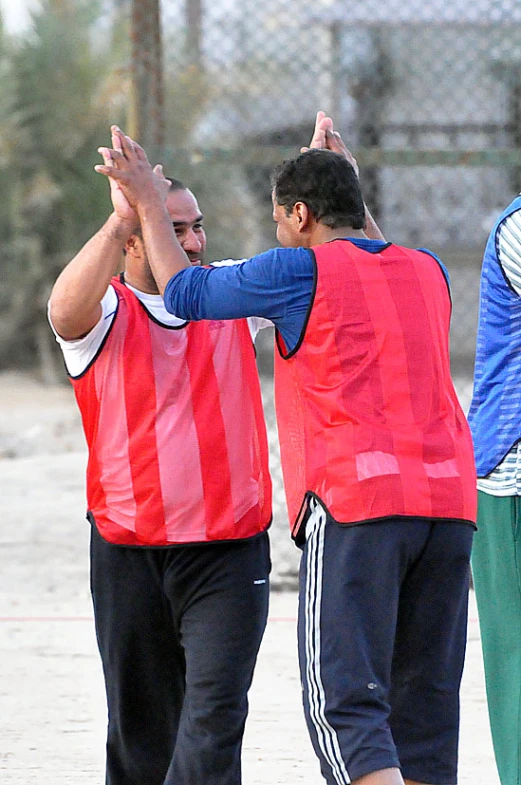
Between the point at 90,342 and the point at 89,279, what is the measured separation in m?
0.19

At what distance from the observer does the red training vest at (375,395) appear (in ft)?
8.98

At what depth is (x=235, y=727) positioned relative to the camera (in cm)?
307

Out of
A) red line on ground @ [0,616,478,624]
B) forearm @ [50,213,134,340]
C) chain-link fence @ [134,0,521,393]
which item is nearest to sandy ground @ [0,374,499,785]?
red line on ground @ [0,616,478,624]

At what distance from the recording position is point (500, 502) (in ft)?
10.9

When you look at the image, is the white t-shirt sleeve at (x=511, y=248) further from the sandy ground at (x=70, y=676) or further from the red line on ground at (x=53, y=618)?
the red line on ground at (x=53, y=618)

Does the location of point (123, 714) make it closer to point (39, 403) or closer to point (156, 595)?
point (156, 595)

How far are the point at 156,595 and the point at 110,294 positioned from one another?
2.52 feet

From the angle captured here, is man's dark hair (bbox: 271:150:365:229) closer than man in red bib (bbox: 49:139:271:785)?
Yes

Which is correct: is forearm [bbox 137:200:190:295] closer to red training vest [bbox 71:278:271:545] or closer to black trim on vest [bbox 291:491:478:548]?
red training vest [bbox 71:278:271:545]

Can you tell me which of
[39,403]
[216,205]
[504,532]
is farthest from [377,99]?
[504,532]

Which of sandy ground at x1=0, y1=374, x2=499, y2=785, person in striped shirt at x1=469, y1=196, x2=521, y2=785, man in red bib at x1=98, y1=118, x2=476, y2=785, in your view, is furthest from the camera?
sandy ground at x1=0, y1=374, x2=499, y2=785

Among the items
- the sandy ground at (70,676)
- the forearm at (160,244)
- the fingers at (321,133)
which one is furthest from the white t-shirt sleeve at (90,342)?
the sandy ground at (70,676)

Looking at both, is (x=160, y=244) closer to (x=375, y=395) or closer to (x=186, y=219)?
(x=186, y=219)

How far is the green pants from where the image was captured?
3.30 m
